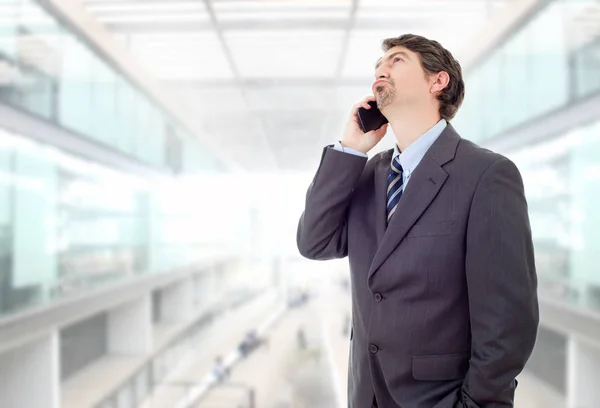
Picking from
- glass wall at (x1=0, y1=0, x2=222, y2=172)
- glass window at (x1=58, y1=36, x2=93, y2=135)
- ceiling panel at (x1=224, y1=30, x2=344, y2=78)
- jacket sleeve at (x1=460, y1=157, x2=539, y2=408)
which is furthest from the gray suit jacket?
glass window at (x1=58, y1=36, x2=93, y2=135)

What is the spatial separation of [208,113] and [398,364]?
5.03 metres

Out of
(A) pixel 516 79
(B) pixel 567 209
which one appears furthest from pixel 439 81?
(A) pixel 516 79

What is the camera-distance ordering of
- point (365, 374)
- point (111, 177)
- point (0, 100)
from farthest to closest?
point (111, 177) → point (0, 100) → point (365, 374)

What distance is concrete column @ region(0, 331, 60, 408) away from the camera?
419 centimetres

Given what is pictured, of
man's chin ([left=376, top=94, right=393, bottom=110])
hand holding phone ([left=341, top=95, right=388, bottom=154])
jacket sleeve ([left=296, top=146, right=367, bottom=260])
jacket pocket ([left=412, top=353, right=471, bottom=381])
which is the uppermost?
man's chin ([left=376, top=94, right=393, bottom=110])

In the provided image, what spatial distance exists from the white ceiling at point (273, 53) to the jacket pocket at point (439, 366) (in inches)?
103

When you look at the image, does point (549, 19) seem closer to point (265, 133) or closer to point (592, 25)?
point (592, 25)

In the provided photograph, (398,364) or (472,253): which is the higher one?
(472,253)

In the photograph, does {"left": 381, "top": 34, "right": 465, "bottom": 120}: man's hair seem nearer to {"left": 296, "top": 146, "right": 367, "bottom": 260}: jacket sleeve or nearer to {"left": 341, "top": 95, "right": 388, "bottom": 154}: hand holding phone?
{"left": 341, "top": 95, "right": 388, "bottom": 154}: hand holding phone

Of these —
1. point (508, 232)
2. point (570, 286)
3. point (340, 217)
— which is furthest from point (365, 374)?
point (570, 286)

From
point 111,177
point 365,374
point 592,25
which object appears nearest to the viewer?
point 365,374

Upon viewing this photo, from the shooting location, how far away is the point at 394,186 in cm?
133

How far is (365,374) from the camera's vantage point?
129cm

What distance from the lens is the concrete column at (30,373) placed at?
165 inches
